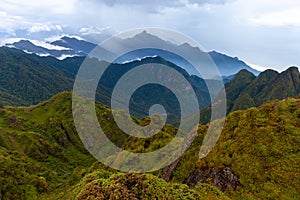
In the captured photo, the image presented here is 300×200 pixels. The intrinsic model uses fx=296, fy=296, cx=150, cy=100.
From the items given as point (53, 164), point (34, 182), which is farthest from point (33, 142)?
point (34, 182)

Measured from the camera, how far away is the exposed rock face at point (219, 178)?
3556 cm

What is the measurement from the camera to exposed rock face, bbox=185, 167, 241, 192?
35559 mm

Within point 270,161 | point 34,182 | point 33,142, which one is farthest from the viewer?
point 33,142

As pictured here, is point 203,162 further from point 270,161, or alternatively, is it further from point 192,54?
point 192,54

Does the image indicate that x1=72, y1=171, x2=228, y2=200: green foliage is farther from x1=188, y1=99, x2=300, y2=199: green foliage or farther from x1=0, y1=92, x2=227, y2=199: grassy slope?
x1=188, y1=99, x2=300, y2=199: green foliage

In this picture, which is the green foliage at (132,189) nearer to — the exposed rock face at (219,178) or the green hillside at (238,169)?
the green hillside at (238,169)

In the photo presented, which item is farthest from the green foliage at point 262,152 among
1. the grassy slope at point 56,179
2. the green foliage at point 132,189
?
the green foliage at point 132,189

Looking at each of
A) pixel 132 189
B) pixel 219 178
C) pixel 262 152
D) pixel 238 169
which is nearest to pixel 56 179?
pixel 219 178

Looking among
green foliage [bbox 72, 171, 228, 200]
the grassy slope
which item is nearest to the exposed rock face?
the grassy slope

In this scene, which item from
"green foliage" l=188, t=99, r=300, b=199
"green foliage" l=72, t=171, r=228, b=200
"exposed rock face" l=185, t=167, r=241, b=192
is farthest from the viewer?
"exposed rock face" l=185, t=167, r=241, b=192

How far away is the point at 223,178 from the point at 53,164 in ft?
574

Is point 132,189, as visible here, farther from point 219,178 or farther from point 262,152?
point 262,152

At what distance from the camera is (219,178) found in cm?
3688

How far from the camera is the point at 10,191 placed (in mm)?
100562
